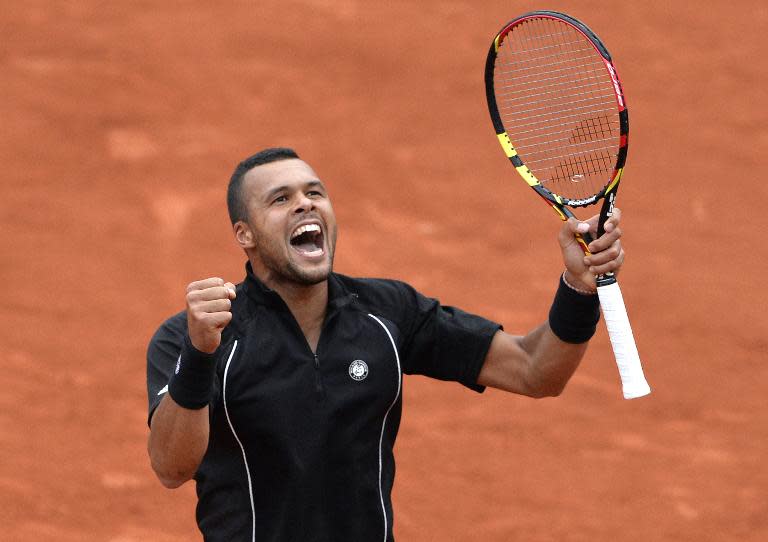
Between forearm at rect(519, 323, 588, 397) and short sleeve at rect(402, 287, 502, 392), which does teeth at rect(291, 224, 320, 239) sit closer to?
short sleeve at rect(402, 287, 502, 392)

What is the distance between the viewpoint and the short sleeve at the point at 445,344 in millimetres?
4980

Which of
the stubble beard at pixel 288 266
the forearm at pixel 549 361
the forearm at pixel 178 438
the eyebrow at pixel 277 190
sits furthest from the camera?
the forearm at pixel 549 361

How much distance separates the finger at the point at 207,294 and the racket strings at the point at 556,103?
8.02 ft

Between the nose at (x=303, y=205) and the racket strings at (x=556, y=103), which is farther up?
the racket strings at (x=556, y=103)

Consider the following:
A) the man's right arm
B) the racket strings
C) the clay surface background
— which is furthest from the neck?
the clay surface background

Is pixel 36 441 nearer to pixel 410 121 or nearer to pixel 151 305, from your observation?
pixel 151 305

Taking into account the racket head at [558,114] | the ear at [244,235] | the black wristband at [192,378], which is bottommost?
the black wristband at [192,378]

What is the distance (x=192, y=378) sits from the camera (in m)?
4.25

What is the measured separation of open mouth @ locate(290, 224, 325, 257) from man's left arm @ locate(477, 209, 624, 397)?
0.67 m

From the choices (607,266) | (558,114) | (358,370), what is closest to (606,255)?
(607,266)

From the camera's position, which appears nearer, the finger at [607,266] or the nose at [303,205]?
the finger at [607,266]

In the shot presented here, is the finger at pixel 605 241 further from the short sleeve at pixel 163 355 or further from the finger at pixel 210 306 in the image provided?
the short sleeve at pixel 163 355

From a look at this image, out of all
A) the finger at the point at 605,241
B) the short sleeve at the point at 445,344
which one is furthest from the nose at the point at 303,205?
the finger at the point at 605,241

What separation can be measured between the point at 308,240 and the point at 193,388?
0.86m
